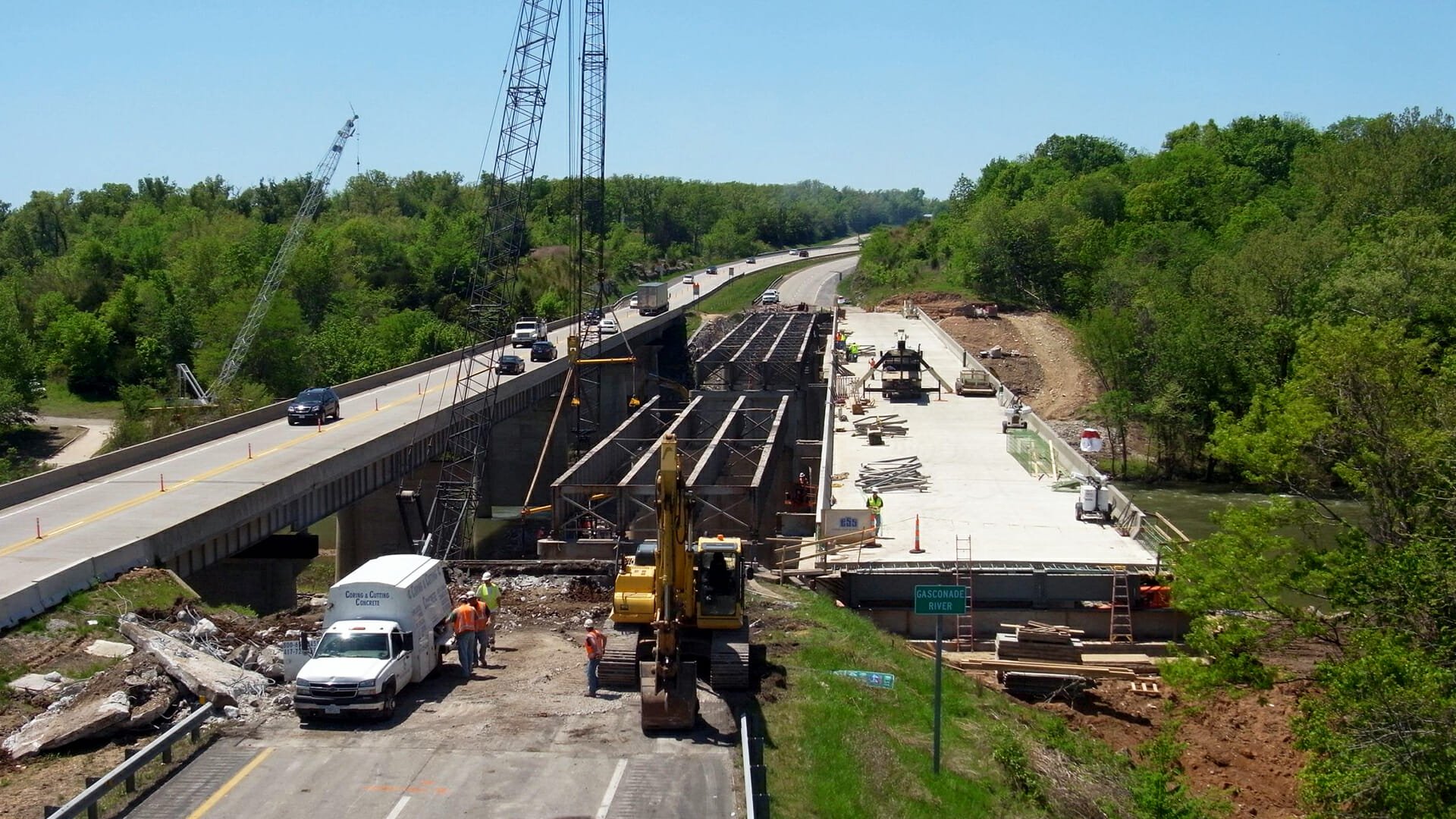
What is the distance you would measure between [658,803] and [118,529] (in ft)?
71.8

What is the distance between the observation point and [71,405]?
344 ft

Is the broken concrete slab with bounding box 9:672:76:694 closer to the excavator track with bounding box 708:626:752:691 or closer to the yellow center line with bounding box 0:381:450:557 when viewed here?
the yellow center line with bounding box 0:381:450:557

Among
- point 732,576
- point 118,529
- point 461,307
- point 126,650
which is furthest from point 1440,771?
point 461,307

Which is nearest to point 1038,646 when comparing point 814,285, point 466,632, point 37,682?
point 466,632

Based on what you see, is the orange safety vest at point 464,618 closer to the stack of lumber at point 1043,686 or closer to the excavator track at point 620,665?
the excavator track at point 620,665

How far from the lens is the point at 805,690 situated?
22891 millimetres

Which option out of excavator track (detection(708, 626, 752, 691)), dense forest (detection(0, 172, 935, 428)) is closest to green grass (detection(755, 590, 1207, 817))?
excavator track (detection(708, 626, 752, 691))

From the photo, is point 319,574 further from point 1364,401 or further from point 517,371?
point 1364,401

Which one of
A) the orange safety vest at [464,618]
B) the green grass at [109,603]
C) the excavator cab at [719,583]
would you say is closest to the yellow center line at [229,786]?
the orange safety vest at [464,618]

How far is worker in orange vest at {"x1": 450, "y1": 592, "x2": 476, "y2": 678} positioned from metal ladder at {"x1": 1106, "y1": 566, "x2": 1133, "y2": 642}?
16696 millimetres

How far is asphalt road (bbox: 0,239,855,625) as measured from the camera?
3016 centimetres

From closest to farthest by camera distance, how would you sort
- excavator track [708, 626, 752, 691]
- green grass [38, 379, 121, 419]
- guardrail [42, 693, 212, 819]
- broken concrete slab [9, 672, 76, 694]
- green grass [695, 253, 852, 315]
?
guardrail [42, 693, 212, 819], excavator track [708, 626, 752, 691], broken concrete slab [9, 672, 76, 694], green grass [38, 379, 121, 419], green grass [695, 253, 852, 315]

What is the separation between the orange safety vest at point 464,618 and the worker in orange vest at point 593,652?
231cm

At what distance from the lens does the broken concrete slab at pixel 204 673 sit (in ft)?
69.6
